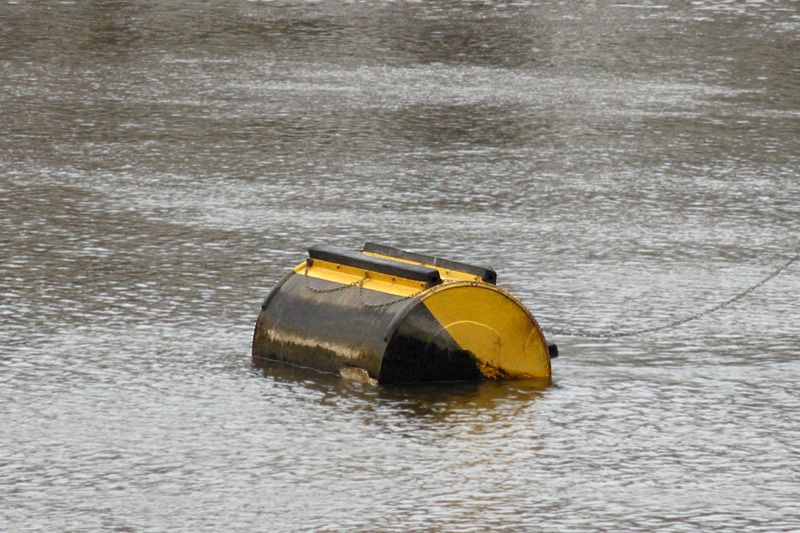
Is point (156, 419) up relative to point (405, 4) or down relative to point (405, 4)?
down

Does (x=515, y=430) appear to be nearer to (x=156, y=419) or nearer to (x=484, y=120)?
(x=156, y=419)

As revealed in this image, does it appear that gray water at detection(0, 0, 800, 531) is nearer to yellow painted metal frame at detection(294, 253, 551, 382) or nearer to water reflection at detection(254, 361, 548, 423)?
water reflection at detection(254, 361, 548, 423)

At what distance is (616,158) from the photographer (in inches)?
763

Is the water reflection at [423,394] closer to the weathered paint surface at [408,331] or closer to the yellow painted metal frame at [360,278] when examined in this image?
the weathered paint surface at [408,331]

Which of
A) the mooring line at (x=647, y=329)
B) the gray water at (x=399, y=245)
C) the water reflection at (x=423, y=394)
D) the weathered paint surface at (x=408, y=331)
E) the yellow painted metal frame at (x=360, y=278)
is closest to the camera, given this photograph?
the gray water at (x=399, y=245)

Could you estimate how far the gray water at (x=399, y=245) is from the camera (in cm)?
884

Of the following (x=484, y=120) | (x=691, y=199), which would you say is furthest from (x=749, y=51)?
(x=691, y=199)

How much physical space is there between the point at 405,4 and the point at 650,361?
26.4m

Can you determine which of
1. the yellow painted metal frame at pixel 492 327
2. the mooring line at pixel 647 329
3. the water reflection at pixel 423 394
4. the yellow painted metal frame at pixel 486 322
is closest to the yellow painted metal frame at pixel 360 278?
the yellow painted metal frame at pixel 486 322

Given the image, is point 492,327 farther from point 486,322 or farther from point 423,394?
point 423,394

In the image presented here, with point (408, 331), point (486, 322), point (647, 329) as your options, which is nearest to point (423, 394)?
point (408, 331)

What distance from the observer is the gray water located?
884 centimetres

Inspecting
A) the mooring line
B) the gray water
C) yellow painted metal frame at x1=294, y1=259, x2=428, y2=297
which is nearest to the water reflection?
the gray water

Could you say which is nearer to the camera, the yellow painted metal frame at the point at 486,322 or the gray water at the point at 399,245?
the gray water at the point at 399,245
